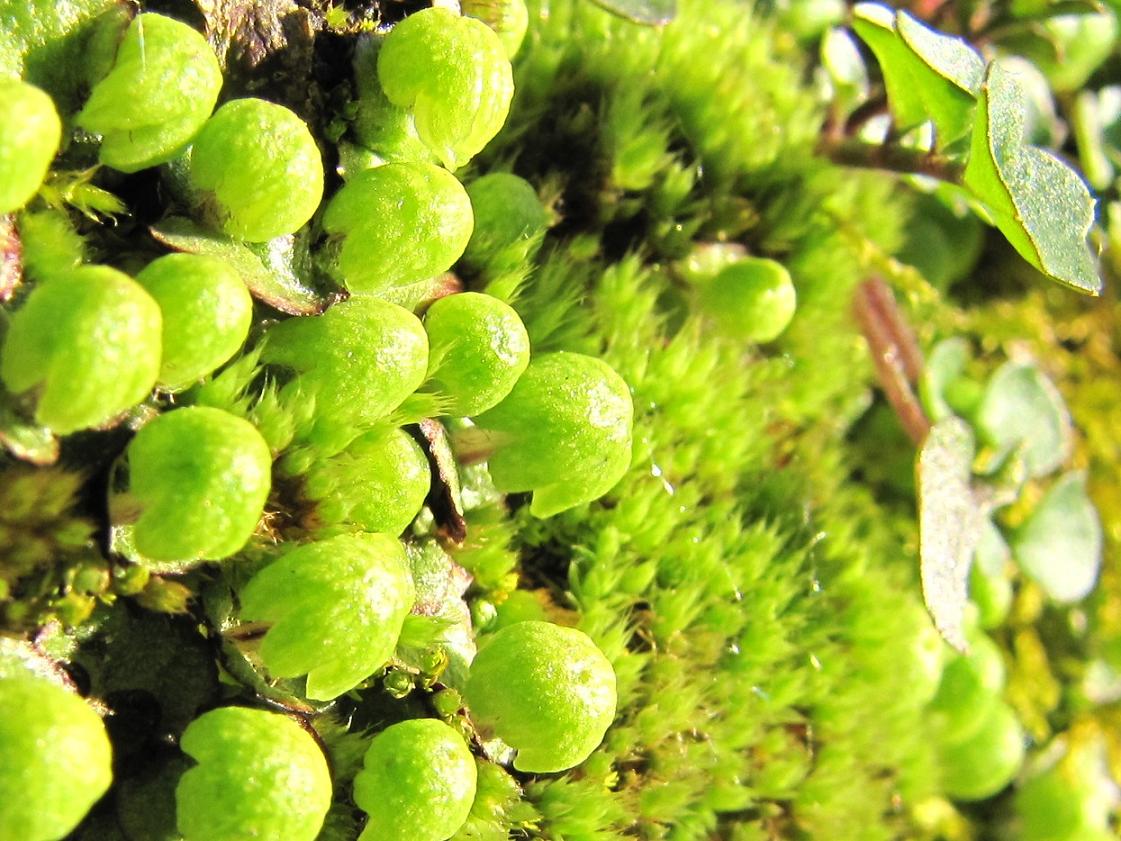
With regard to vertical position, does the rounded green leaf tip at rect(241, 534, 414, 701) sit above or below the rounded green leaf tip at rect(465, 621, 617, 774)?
above

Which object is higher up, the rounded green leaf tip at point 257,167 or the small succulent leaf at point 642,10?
the small succulent leaf at point 642,10

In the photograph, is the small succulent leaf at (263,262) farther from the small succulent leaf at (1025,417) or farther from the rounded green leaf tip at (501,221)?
the small succulent leaf at (1025,417)

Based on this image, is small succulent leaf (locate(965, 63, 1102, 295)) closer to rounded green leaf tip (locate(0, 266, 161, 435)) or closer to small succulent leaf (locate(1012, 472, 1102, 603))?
small succulent leaf (locate(1012, 472, 1102, 603))

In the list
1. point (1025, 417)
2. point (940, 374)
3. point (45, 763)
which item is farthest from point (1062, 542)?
point (45, 763)

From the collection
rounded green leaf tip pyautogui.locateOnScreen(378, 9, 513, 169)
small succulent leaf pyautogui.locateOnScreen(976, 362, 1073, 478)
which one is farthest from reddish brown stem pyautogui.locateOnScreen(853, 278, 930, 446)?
rounded green leaf tip pyautogui.locateOnScreen(378, 9, 513, 169)

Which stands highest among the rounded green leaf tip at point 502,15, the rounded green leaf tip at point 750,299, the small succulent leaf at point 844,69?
the rounded green leaf tip at point 502,15

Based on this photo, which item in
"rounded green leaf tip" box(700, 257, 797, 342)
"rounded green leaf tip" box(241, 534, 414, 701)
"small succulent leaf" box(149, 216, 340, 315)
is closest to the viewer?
"rounded green leaf tip" box(241, 534, 414, 701)

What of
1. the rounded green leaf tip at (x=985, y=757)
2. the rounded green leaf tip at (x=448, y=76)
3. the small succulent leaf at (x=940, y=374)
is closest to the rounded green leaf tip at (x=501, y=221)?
the rounded green leaf tip at (x=448, y=76)
